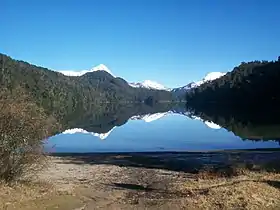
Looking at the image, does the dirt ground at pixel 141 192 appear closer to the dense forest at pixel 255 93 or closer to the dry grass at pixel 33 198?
the dry grass at pixel 33 198

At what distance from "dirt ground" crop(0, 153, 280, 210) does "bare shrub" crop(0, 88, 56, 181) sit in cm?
63

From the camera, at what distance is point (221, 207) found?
40.0 ft

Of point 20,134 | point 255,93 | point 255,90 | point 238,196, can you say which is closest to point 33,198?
point 20,134

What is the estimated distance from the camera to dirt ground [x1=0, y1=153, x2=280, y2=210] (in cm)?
1284

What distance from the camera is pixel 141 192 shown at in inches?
638

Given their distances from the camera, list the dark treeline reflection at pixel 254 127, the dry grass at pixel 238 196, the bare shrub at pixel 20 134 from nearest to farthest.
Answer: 1. the dry grass at pixel 238 196
2. the bare shrub at pixel 20 134
3. the dark treeline reflection at pixel 254 127

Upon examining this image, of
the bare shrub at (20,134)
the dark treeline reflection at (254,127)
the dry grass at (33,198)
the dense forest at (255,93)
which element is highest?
the dense forest at (255,93)

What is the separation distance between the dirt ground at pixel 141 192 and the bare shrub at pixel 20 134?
0.63 metres

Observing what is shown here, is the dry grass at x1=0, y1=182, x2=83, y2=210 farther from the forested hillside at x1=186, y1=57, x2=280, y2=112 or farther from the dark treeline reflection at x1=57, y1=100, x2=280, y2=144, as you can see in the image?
the forested hillside at x1=186, y1=57, x2=280, y2=112

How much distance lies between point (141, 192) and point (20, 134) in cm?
459

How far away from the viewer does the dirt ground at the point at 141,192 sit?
42.1 ft

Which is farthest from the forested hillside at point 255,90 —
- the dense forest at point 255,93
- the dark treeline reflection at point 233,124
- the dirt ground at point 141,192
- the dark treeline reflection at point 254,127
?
the dirt ground at point 141,192

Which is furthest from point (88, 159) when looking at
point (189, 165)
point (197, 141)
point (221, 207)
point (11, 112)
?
point (197, 141)

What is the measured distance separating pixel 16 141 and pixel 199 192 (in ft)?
19.8
